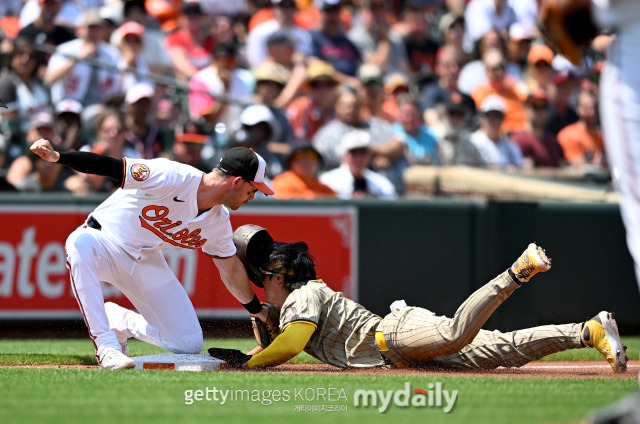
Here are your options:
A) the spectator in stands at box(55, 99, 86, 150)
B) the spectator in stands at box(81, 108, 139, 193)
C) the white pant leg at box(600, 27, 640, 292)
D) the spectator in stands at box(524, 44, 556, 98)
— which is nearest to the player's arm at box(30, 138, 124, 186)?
the white pant leg at box(600, 27, 640, 292)

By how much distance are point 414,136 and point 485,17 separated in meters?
3.51

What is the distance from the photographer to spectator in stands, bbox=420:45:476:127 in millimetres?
11922

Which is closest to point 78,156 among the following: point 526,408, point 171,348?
point 171,348

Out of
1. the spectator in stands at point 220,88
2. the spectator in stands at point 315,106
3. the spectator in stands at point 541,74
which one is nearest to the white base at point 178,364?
the spectator in stands at point 220,88

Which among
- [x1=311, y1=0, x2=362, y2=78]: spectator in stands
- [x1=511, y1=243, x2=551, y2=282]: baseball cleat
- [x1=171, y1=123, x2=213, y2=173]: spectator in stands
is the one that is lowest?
[x1=511, y1=243, x2=551, y2=282]: baseball cleat

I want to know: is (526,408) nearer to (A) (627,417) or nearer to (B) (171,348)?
(A) (627,417)

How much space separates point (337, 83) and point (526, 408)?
7.12 m

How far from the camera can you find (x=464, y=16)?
1393cm

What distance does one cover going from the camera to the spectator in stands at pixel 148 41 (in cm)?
1141

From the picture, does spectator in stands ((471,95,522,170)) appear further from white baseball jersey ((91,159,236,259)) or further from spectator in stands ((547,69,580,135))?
white baseball jersey ((91,159,236,259))

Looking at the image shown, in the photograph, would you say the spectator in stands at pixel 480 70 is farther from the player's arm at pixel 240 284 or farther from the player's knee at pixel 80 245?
the player's knee at pixel 80 245

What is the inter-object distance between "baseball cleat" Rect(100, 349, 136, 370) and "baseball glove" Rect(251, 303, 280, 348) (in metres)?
0.91

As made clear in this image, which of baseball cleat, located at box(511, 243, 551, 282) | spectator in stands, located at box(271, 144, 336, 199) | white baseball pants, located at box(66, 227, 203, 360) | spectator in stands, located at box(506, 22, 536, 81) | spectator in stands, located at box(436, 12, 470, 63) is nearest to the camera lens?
baseball cleat, located at box(511, 243, 551, 282)

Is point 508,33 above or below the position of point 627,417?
above
